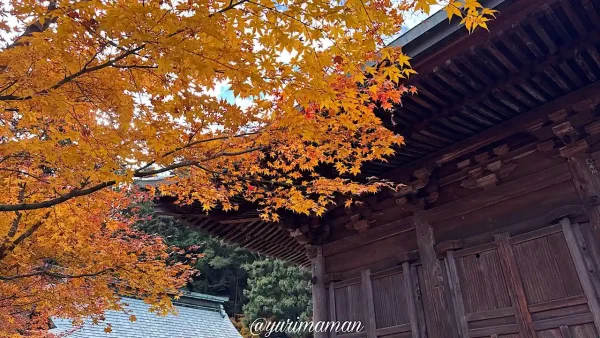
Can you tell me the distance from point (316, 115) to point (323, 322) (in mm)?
3368

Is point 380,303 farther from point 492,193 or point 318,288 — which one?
point 492,193

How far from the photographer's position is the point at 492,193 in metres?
3.96

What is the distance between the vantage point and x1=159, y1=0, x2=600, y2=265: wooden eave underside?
2.61 metres

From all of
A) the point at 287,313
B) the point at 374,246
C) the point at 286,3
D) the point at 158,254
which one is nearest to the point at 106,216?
the point at 158,254

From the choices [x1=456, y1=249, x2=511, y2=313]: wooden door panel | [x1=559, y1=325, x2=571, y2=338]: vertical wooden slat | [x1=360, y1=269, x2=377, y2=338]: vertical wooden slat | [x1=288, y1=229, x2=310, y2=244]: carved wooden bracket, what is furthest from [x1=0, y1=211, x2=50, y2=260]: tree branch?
[x1=559, y1=325, x2=571, y2=338]: vertical wooden slat

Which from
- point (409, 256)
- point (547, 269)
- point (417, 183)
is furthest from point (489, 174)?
point (409, 256)

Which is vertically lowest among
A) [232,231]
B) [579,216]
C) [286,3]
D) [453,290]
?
[453,290]

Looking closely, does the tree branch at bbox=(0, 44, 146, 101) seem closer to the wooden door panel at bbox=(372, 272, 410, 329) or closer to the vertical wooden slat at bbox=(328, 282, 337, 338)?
the wooden door panel at bbox=(372, 272, 410, 329)

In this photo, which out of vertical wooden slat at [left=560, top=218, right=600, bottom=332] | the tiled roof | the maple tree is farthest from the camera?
the tiled roof

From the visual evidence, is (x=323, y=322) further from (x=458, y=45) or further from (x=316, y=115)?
(x=458, y=45)

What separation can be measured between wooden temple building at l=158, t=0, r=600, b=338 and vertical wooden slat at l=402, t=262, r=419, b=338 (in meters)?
0.01

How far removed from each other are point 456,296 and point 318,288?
2.00m

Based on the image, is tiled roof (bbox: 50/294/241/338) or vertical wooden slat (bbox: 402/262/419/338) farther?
tiled roof (bbox: 50/294/241/338)

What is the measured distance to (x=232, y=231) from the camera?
631 centimetres
